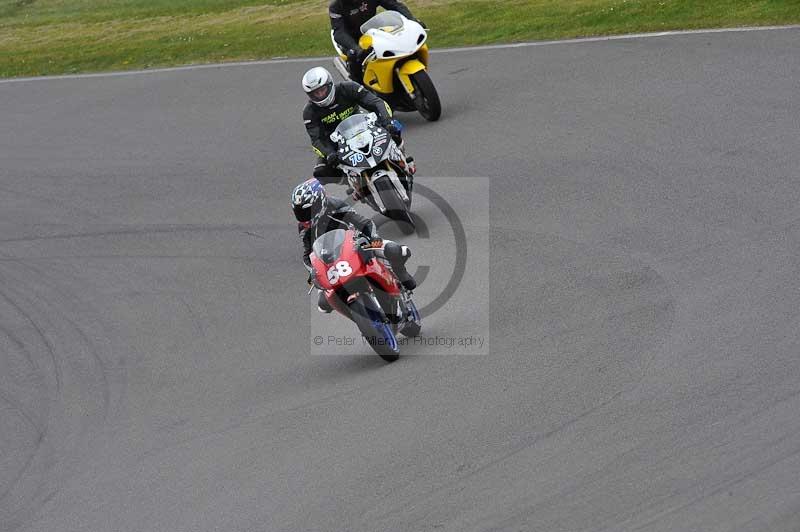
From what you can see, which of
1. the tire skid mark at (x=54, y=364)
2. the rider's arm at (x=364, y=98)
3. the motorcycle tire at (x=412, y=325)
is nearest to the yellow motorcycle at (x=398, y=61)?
the rider's arm at (x=364, y=98)

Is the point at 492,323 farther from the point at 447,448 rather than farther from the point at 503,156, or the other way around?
the point at 503,156

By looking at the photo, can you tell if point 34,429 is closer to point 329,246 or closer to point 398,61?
point 329,246

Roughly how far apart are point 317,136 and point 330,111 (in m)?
0.33

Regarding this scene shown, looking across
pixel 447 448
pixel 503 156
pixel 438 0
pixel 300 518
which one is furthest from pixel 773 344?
pixel 438 0

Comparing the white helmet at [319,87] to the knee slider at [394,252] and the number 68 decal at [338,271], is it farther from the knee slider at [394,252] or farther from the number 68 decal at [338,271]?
the number 68 decal at [338,271]

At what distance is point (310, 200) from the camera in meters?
10.3

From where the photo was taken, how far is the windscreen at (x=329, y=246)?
9.24 metres

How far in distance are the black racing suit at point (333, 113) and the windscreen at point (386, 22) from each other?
8.72ft

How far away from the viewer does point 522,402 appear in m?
8.33

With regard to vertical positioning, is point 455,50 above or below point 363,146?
below

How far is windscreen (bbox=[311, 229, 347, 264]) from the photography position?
30.3 ft

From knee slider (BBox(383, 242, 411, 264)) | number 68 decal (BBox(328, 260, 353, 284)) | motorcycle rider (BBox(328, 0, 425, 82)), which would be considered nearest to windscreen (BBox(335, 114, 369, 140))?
knee slider (BBox(383, 242, 411, 264))

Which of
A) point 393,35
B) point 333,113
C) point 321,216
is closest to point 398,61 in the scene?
point 393,35

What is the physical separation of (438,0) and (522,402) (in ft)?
51.5
